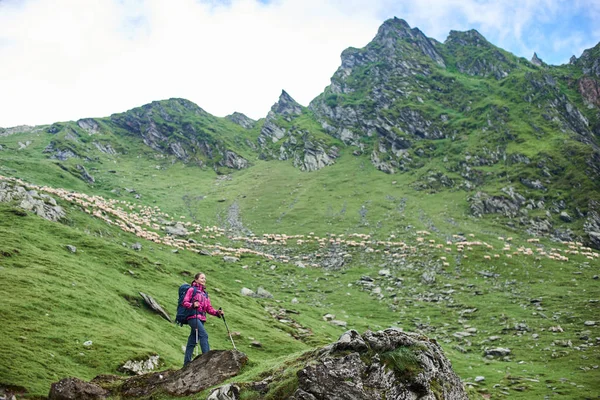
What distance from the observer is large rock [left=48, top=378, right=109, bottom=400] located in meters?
14.0

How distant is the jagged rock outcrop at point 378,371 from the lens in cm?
1220

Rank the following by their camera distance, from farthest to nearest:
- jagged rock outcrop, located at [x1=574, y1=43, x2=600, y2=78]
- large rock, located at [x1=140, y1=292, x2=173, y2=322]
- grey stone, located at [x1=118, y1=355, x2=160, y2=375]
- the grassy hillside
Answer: jagged rock outcrop, located at [x1=574, y1=43, x2=600, y2=78], large rock, located at [x1=140, y1=292, x2=173, y2=322], the grassy hillside, grey stone, located at [x1=118, y1=355, x2=160, y2=375]

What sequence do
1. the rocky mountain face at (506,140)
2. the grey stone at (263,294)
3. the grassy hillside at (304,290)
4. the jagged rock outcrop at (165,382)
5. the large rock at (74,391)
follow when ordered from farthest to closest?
the rocky mountain face at (506,140)
the grey stone at (263,294)
the grassy hillside at (304,290)
the jagged rock outcrop at (165,382)
the large rock at (74,391)

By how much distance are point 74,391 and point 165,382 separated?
130 inches

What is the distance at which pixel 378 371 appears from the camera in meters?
12.9

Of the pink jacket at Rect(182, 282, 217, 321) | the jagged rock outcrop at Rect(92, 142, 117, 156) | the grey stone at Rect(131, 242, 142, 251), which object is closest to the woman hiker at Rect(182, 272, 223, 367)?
the pink jacket at Rect(182, 282, 217, 321)

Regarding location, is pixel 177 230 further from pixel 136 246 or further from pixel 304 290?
pixel 304 290

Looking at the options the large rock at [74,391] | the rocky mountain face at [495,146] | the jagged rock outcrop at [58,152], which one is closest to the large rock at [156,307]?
the large rock at [74,391]

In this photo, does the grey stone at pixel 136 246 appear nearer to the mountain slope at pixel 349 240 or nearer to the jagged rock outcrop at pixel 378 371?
the mountain slope at pixel 349 240

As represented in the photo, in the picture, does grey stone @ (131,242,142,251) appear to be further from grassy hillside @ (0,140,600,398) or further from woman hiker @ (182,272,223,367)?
woman hiker @ (182,272,223,367)

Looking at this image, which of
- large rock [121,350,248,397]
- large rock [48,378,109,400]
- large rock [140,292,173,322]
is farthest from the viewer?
large rock [140,292,173,322]

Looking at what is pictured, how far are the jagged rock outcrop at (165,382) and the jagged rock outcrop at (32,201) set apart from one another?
45.4 m

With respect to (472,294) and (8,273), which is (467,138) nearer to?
(472,294)

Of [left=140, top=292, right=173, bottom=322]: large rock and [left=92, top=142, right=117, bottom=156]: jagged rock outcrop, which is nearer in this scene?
[left=140, top=292, right=173, bottom=322]: large rock
